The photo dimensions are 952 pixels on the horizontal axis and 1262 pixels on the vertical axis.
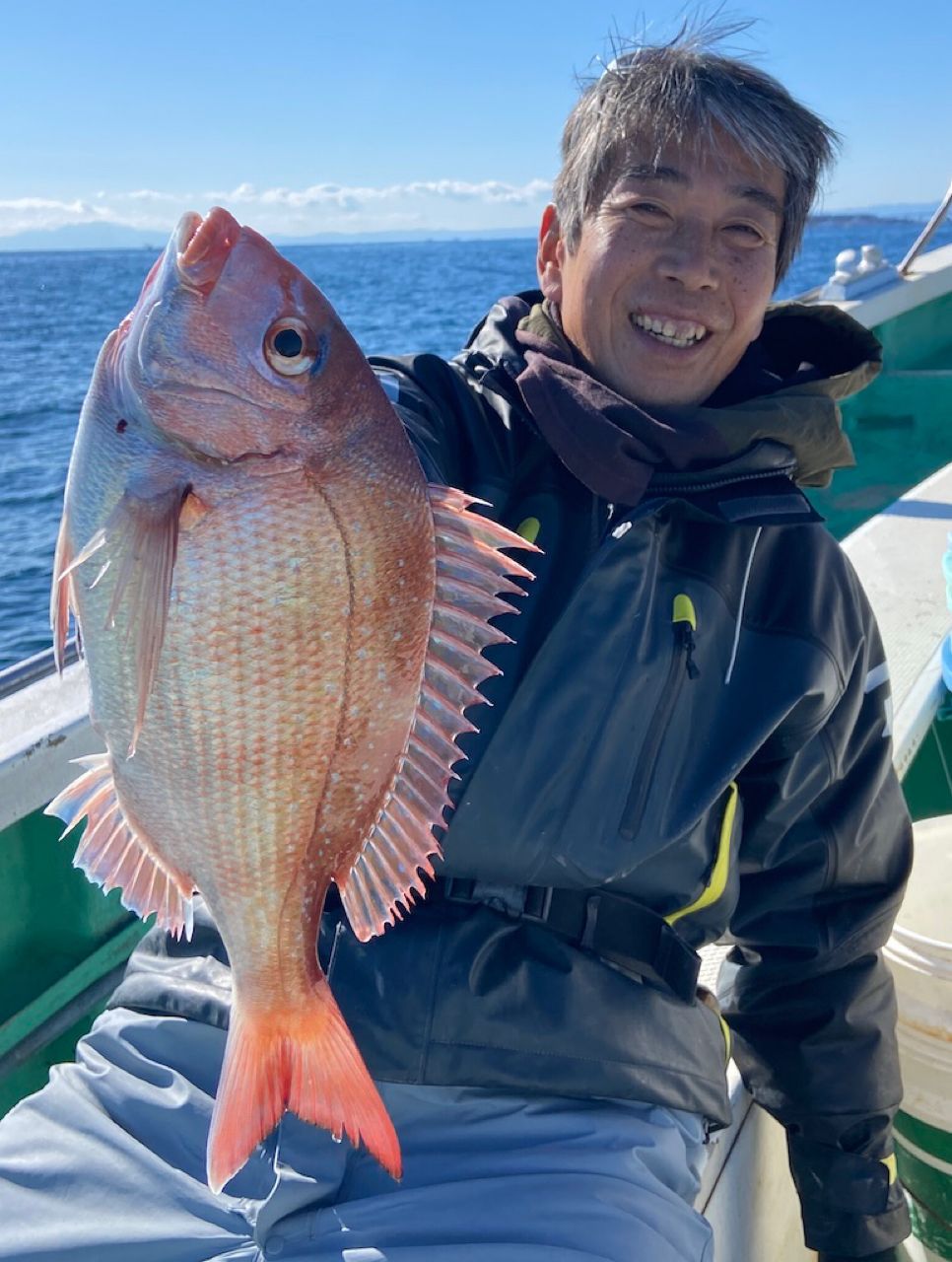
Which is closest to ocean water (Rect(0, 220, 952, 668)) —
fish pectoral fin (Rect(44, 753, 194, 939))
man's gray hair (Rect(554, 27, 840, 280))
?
man's gray hair (Rect(554, 27, 840, 280))

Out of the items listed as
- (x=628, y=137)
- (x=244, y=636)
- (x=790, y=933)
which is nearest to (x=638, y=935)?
(x=790, y=933)

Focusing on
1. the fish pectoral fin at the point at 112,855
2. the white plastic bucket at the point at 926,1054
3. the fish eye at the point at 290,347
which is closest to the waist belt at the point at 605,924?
the fish pectoral fin at the point at 112,855

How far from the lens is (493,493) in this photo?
1991 millimetres

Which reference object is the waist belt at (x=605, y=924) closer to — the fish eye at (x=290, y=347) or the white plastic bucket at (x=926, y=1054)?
the white plastic bucket at (x=926, y=1054)

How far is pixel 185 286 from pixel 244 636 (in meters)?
0.42

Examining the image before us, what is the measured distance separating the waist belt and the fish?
0.44 meters

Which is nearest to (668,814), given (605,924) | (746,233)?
(605,924)

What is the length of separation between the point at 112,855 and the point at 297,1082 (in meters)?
0.40

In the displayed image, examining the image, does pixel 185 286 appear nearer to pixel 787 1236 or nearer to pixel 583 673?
pixel 583 673

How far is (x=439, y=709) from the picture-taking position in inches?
57.9

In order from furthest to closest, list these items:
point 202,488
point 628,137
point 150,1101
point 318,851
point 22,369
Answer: point 22,369 < point 628,137 < point 150,1101 < point 318,851 < point 202,488

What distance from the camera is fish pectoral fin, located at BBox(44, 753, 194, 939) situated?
1.49 metres

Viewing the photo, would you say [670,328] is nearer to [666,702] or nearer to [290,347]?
[666,702]

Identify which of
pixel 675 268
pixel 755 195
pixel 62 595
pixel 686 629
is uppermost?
pixel 755 195
